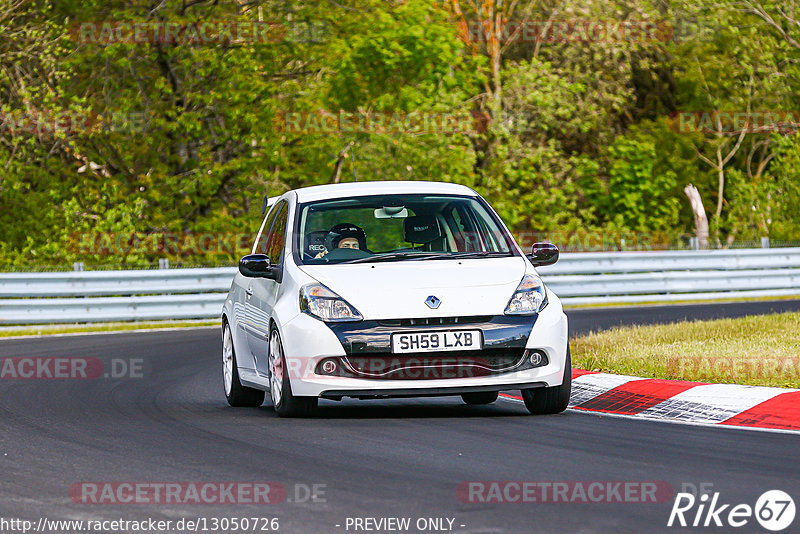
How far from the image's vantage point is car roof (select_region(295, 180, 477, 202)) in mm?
10656

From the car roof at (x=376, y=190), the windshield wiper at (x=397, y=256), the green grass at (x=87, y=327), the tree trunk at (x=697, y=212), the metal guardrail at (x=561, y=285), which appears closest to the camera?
the windshield wiper at (x=397, y=256)

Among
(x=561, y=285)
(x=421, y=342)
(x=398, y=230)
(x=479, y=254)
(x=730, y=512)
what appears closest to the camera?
(x=730, y=512)

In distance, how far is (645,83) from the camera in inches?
1948

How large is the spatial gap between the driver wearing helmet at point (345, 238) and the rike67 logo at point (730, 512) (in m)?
4.43

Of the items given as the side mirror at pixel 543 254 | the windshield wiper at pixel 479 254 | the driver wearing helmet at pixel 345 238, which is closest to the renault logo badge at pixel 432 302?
the windshield wiper at pixel 479 254

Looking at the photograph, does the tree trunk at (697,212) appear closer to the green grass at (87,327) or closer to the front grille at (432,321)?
the green grass at (87,327)

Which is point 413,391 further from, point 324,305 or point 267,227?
point 267,227

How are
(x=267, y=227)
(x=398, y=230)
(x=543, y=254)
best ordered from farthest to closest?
(x=267, y=227)
(x=398, y=230)
(x=543, y=254)

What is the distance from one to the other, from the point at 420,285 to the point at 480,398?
1.83 meters

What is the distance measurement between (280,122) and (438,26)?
5.26 m

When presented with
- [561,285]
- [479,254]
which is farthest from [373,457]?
[561,285]

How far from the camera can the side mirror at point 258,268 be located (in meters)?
10.00

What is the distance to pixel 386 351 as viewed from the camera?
903cm

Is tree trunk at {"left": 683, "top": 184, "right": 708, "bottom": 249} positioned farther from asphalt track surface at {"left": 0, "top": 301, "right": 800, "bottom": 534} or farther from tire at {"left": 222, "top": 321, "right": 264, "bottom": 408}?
asphalt track surface at {"left": 0, "top": 301, "right": 800, "bottom": 534}
